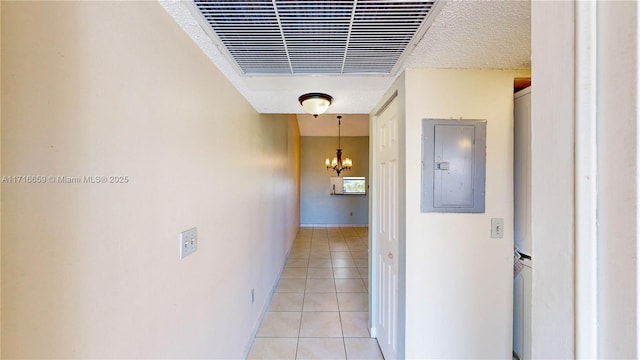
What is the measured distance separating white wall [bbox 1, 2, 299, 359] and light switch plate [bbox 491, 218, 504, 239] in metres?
1.63

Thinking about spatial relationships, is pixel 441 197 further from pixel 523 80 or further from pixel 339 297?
pixel 339 297

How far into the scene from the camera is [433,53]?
4.23ft

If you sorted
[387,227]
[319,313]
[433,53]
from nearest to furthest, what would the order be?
[433,53] < [387,227] < [319,313]

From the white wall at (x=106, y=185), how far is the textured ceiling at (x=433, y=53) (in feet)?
0.36

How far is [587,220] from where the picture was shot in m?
0.35

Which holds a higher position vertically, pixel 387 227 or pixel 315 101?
pixel 315 101

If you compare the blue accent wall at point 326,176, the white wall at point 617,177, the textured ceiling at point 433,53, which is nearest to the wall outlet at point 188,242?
the textured ceiling at point 433,53

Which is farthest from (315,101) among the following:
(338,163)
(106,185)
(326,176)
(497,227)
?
(326,176)

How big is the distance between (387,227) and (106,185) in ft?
5.60

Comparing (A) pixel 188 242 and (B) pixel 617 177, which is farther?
(A) pixel 188 242

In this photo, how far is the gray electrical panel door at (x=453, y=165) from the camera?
58.5 inches

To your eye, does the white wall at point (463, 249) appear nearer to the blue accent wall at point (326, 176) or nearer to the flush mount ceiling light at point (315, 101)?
the flush mount ceiling light at point (315, 101)

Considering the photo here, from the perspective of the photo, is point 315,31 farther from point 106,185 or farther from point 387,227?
point 387,227

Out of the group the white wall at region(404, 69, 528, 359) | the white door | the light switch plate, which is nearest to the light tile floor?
the white door
